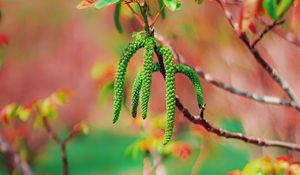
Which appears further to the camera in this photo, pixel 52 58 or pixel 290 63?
pixel 52 58

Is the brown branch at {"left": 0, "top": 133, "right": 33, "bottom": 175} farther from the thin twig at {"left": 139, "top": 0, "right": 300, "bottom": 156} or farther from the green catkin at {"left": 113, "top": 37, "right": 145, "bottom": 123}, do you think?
the green catkin at {"left": 113, "top": 37, "right": 145, "bottom": 123}

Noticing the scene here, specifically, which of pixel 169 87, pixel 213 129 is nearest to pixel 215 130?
pixel 213 129

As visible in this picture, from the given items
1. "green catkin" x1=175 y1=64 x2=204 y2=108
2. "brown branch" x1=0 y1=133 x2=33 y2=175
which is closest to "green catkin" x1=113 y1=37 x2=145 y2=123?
"green catkin" x1=175 y1=64 x2=204 y2=108

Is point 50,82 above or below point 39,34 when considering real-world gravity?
below

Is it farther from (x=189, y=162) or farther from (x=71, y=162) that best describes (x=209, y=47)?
(x=71, y=162)

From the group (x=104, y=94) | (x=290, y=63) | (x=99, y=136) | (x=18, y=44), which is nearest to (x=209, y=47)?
(x=290, y=63)

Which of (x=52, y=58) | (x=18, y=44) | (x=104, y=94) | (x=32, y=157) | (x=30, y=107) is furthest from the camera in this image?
(x=52, y=58)
